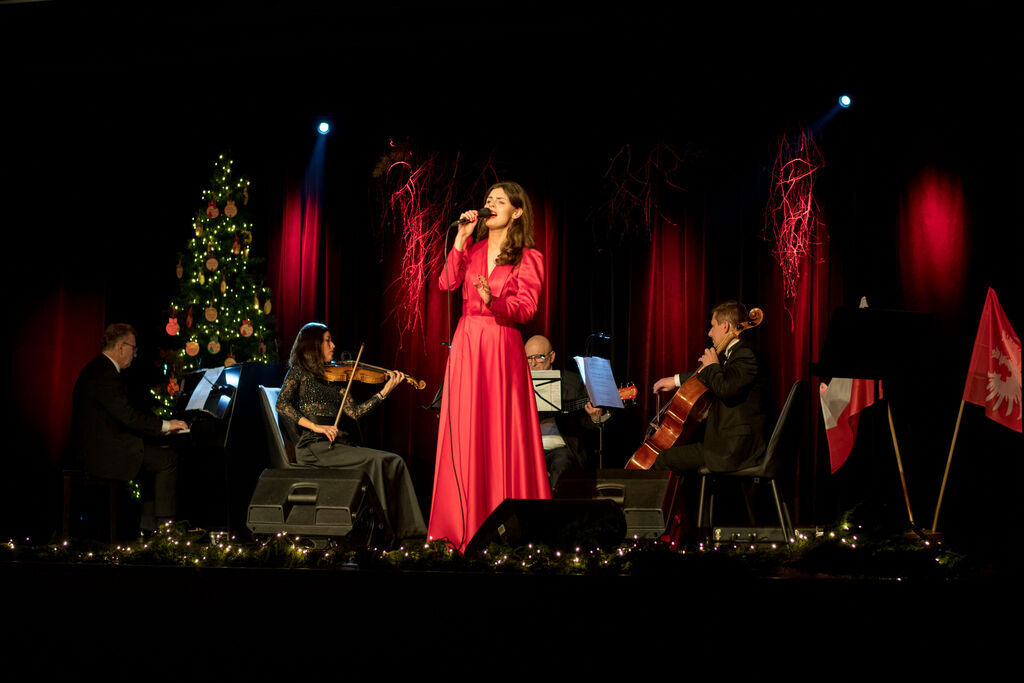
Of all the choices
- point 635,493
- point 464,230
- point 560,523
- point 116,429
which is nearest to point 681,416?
point 635,493

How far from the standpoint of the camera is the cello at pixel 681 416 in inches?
217

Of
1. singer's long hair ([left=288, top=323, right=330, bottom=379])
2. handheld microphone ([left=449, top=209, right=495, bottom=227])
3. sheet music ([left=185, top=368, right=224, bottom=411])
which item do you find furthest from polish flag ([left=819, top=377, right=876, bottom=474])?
sheet music ([left=185, top=368, right=224, bottom=411])

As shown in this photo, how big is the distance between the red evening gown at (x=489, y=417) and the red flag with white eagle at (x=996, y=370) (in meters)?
3.01

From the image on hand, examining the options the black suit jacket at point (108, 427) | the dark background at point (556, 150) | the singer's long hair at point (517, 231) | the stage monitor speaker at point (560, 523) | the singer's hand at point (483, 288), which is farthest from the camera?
the dark background at point (556, 150)

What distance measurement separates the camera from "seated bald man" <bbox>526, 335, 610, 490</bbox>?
5766 mm

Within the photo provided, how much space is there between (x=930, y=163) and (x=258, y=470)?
16.8 feet

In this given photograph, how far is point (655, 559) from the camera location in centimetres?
258

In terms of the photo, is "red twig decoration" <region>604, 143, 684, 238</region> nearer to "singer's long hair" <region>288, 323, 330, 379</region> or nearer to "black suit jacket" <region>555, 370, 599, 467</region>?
"black suit jacket" <region>555, 370, 599, 467</region>

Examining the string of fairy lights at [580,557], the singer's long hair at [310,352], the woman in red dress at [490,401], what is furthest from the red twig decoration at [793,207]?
the string of fairy lights at [580,557]

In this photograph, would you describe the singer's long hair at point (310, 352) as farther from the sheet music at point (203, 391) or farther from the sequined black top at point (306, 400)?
the sheet music at point (203, 391)

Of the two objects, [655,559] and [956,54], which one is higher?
[956,54]

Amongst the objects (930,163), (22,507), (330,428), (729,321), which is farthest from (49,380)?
(930,163)

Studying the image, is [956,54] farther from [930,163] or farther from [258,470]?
[258,470]

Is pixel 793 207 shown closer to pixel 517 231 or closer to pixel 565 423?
pixel 565 423
